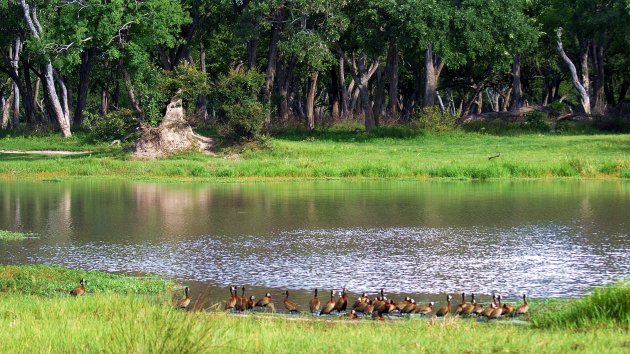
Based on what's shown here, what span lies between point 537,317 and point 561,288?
3.20 metres

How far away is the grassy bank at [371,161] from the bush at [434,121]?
1.84 m

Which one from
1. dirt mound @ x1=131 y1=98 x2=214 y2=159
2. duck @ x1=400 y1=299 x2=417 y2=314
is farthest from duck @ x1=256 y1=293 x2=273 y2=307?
dirt mound @ x1=131 y1=98 x2=214 y2=159

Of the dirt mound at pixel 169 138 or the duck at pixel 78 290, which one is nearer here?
the duck at pixel 78 290

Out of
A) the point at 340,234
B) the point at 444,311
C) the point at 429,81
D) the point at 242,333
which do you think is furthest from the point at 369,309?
the point at 429,81

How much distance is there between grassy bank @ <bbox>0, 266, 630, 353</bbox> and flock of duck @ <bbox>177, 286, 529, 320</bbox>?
1.36 feet

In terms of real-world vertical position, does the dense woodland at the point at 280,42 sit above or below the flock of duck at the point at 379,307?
above

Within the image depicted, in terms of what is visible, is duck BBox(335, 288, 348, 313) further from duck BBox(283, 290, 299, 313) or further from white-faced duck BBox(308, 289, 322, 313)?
duck BBox(283, 290, 299, 313)

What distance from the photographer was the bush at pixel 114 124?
40781mm

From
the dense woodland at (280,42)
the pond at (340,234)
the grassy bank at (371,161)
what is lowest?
the pond at (340,234)

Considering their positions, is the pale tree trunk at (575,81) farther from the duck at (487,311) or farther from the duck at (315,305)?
the duck at (315,305)

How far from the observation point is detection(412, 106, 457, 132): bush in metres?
48.6

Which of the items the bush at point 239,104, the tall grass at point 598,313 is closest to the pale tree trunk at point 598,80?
the bush at point 239,104

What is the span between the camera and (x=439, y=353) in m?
9.58

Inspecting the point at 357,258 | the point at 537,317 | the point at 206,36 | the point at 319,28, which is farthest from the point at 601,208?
the point at 206,36
